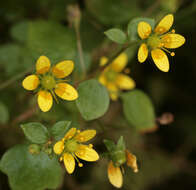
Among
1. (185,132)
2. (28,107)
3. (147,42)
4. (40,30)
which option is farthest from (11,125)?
(185,132)

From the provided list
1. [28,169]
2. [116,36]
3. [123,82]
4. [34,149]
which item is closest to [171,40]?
[116,36]

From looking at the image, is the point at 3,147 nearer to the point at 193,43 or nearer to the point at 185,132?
the point at 185,132

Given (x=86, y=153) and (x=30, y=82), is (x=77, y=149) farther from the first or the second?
(x=30, y=82)

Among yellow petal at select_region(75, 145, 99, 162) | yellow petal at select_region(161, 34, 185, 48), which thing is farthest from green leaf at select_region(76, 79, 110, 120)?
yellow petal at select_region(161, 34, 185, 48)

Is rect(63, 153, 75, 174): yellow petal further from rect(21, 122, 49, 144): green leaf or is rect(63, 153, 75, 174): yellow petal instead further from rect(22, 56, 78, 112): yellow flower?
rect(22, 56, 78, 112): yellow flower

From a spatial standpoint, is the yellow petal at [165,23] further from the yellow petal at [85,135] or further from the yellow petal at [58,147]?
the yellow petal at [58,147]

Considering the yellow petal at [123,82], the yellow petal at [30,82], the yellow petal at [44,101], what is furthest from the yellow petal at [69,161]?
the yellow petal at [123,82]
